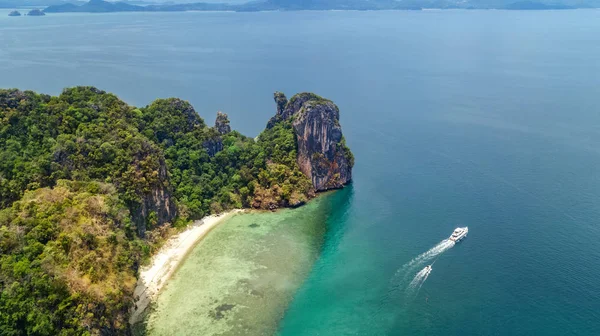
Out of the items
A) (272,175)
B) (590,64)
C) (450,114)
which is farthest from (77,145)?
(590,64)

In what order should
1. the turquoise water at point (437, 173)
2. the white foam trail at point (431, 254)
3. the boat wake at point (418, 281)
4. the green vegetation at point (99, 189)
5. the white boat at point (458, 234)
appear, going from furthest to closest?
1. the white boat at point (458, 234)
2. the white foam trail at point (431, 254)
3. the boat wake at point (418, 281)
4. the turquoise water at point (437, 173)
5. the green vegetation at point (99, 189)

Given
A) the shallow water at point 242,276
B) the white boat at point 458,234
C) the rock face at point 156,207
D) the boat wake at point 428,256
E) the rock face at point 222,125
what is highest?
the rock face at point 222,125

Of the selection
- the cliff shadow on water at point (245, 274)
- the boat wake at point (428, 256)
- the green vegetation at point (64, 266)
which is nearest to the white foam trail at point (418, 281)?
the boat wake at point (428, 256)

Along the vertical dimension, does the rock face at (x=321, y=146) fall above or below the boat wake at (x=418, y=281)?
above

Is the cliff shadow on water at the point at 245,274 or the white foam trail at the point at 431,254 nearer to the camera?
the cliff shadow on water at the point at 245,274

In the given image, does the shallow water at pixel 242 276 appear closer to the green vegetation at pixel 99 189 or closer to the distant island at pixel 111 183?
the distant island at pixel 111 183

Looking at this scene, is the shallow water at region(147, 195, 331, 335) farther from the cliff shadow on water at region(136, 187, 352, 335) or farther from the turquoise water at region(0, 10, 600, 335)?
the turquoise water at region(0, 10, 600, 335)

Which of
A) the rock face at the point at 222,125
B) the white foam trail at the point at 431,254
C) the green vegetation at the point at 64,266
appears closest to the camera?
the green vegetation at the point at 64,266

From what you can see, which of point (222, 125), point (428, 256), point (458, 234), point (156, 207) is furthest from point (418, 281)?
point (222, 125)
